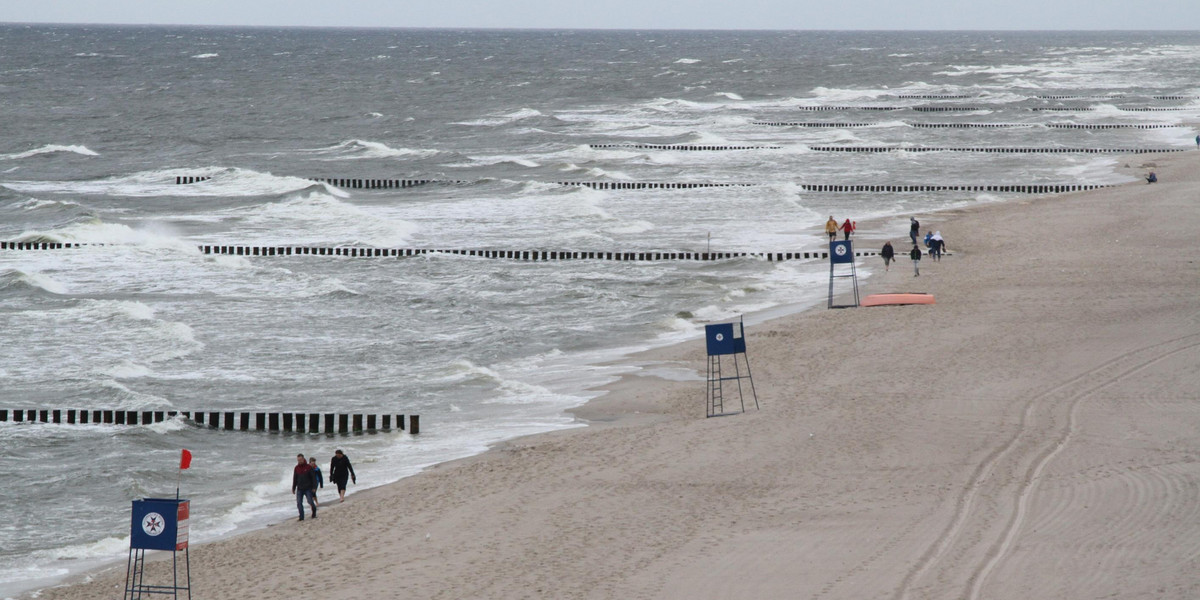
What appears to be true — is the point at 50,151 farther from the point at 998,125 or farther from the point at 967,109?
the point at 967,109

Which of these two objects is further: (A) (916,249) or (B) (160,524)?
(A) (916,249)

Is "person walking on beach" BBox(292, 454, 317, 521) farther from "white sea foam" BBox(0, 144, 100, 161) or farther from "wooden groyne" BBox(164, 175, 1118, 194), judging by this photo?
"white sea foam" BBox(0, 144, 100, 161)

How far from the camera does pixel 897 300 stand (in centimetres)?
3394

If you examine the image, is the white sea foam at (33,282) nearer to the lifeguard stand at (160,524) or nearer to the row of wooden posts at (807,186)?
the lifeguard stand at (160,524)

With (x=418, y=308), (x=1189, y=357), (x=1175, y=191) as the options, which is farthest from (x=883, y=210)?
(x=1189, y=357)

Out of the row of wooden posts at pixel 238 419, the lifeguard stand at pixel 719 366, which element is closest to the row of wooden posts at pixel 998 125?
the lifeguard stand at pixel 719 366

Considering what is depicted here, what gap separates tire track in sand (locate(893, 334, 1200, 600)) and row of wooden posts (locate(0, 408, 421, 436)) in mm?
10898

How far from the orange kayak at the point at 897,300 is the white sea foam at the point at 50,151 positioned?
5967 cm

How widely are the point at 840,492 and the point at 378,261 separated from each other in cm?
2764

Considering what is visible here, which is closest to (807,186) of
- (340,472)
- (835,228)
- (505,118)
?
(835,228)

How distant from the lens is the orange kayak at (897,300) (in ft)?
111

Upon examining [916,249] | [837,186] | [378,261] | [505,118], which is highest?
[505,118]

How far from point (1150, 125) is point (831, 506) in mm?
81569

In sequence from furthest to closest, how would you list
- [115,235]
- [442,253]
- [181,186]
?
[181,186]
[115,235]
[442,253]
